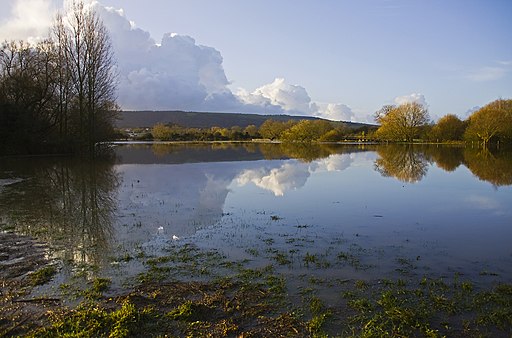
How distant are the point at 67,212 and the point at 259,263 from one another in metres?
7.01

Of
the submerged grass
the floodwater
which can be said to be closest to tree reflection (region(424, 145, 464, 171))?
the floodwater

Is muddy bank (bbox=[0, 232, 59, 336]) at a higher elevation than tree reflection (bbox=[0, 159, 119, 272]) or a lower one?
lower

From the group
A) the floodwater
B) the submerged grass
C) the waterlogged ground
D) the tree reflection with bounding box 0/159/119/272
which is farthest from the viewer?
the tree reflection with bounding box 0/159/119/272

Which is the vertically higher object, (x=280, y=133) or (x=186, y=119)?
(x=186, y=119)

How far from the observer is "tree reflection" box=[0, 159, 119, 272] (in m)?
7.89

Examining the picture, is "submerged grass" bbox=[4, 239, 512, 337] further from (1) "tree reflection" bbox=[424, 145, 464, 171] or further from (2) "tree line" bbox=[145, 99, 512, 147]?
(2) "tree line" bbox=[145, 99, 512, 147]

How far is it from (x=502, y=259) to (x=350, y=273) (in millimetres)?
3260

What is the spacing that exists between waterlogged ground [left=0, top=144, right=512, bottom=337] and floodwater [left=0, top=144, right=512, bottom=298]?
1.9 inches

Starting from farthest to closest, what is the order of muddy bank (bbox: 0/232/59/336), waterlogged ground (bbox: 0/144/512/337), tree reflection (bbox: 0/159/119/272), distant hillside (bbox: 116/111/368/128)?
distant hillside (bbox: 116/111/368/128) < tree reflection (bbox: 0/159/119/272) < waterlogged ground (bbox: 0/144/512/337) < muddy bank (bbox: 0/232/59/336)

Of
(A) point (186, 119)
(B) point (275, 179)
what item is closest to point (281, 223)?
(B) point (275, 179)

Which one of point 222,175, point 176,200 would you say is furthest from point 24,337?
point 222,175

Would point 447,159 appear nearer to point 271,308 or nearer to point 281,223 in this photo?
point 281,223

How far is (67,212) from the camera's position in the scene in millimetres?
11273

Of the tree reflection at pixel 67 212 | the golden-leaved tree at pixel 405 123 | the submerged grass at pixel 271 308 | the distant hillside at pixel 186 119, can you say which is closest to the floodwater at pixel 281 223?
the tree reflection at pixel 67 212
